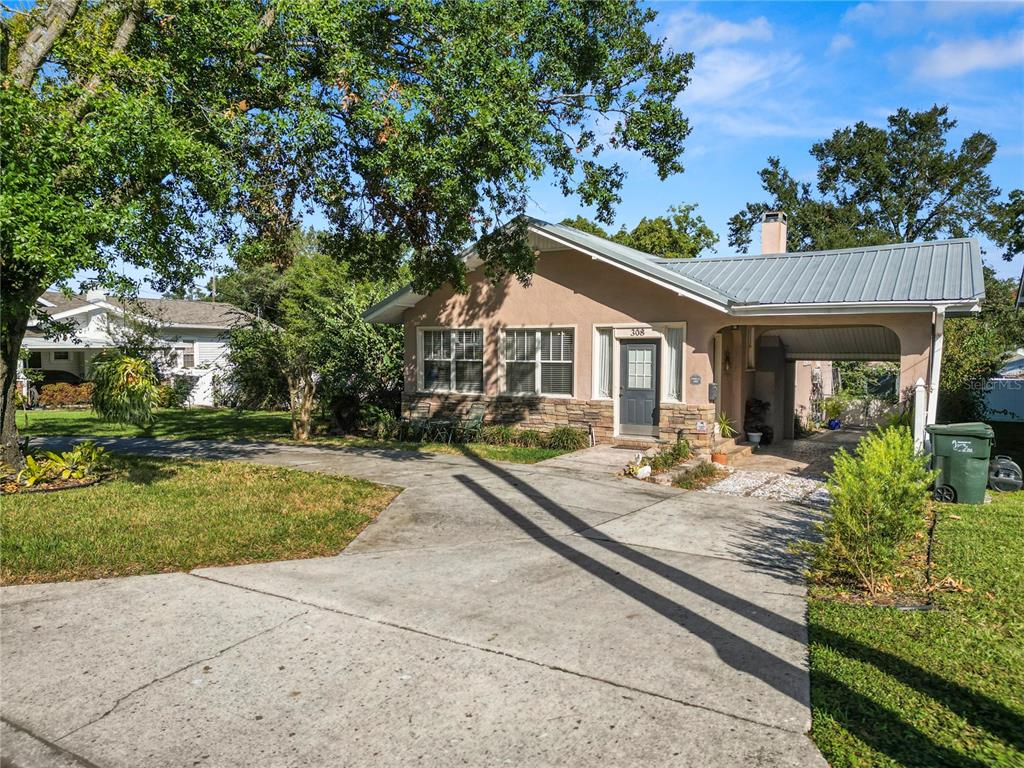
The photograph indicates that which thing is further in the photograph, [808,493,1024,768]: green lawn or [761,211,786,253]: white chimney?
[761,211,786,253]: white chimney

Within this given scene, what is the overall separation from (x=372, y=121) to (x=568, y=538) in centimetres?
570

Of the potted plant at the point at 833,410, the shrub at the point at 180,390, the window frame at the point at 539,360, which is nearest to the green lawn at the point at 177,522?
the window frame at the point at 539,360

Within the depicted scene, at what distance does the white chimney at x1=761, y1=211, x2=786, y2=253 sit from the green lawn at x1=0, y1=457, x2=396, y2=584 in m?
12.4

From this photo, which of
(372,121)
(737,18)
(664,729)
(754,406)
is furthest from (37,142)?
(754,406)

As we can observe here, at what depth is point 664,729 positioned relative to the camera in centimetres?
357

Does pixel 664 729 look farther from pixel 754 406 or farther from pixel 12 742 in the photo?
pixel 754 406

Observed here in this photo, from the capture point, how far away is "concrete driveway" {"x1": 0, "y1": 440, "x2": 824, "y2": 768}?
345cm

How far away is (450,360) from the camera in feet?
55.0

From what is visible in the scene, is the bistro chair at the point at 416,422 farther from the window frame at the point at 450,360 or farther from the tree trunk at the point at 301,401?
the tree trunk at the point at 301,401

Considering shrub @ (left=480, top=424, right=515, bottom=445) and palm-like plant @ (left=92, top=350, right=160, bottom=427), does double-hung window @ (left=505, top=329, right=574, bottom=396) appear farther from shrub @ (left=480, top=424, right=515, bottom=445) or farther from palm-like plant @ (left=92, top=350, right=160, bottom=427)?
palm-like plant @ (left=92, top=350, right=160, bottom=427)

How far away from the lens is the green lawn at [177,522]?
21.0 ft

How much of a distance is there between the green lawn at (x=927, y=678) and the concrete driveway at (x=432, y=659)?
19 cm

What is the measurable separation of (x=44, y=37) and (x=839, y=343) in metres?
16.5

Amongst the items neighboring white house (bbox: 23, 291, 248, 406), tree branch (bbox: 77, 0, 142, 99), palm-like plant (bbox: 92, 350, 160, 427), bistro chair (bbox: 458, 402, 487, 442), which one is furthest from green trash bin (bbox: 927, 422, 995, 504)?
neighboring white house (bbox: 23, 291, 248, 406)
